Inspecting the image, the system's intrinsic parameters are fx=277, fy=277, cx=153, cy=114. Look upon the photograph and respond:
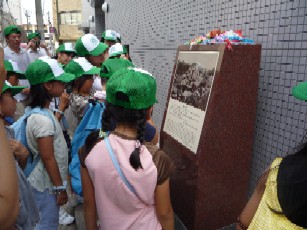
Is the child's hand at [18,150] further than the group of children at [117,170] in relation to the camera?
Yes

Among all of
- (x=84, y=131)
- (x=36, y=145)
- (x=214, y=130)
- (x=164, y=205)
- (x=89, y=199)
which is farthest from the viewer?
(x=84, y=131)

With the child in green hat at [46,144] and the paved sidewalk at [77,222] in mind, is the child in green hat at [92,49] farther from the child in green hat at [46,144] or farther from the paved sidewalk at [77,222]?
the paved sidewalk at [77,222]

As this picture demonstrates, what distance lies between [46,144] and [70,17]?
49.3m

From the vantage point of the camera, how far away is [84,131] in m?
2.66

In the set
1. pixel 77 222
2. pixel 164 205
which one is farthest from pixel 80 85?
pixel 164 205

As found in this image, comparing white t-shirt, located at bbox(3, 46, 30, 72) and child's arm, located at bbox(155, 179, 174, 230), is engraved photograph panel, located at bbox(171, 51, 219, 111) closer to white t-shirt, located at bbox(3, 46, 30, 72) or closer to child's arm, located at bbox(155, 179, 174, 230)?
child's arm, located at bbox(155, 179, 174, 230)

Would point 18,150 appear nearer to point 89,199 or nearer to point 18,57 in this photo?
point 89,199

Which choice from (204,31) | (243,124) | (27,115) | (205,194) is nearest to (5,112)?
(27,115)

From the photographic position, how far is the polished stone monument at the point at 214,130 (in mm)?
2107

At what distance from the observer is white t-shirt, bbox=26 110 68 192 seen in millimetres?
2178

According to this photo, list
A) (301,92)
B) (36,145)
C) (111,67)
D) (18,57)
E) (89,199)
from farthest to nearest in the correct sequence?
(18,57) → (111,67) → (36,145) → (89,199) → (301,92)

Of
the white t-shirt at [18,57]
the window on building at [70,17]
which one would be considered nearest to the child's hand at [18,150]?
the white t-shirt at [18,57]

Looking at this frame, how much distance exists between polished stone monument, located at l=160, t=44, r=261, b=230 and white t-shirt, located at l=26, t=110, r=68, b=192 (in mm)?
1015

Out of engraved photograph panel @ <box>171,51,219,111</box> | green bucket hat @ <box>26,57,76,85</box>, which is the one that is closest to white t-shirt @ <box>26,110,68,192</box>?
green bucket hat @ <box>26,57,76,85</box>
